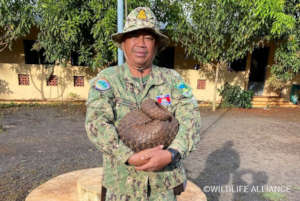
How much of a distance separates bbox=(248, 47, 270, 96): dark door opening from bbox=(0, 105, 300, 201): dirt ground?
129 inches

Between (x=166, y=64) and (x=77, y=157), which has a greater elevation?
(x=166, y=64)

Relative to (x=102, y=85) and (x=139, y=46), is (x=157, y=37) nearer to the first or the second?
(x=139, y=46)

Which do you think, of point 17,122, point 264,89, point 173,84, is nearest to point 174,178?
point 173,84

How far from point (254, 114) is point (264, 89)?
110 inches

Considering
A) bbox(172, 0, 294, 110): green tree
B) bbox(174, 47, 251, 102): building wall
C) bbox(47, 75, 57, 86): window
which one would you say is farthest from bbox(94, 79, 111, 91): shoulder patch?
bbox(47, 75, 57, 86): window

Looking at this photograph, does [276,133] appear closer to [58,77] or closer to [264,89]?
[264,89]

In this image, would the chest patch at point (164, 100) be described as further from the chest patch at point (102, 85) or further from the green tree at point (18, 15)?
the green tree at point (18, 15)

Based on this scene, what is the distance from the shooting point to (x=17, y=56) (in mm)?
8406

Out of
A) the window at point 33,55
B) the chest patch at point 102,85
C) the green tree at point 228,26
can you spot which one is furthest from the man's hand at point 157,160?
the window at point 33,55

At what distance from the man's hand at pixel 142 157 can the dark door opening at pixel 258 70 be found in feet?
34.4

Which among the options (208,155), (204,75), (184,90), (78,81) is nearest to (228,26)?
(204,75)

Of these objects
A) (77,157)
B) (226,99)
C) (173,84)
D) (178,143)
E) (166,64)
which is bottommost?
(77,157)

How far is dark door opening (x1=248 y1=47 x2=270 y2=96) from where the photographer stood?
10213 millimetres

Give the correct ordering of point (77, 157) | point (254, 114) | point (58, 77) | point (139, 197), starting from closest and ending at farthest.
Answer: point (139, 197)
point (77, 157)
point (254, 114)
point (58, 77)
